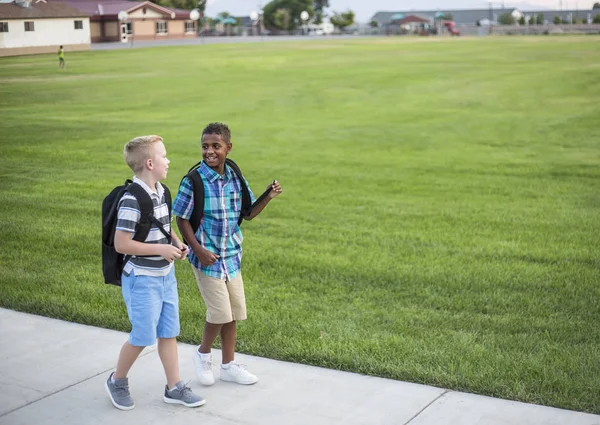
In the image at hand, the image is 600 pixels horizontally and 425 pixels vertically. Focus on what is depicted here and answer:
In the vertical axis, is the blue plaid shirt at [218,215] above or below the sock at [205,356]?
above

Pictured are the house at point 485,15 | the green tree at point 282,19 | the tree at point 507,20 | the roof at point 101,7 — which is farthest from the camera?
the tree at point 507,20

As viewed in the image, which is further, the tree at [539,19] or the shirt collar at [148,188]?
the tree at [539,19]

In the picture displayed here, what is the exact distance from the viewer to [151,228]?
4.73 m

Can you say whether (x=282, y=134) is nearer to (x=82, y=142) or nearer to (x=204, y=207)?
(x=82, y=142)

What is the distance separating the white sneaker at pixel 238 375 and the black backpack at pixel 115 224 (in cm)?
87

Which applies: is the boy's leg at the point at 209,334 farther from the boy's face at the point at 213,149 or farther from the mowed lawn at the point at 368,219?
the boy's face at the point at 213,149

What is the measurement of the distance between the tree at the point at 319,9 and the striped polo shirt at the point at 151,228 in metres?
100

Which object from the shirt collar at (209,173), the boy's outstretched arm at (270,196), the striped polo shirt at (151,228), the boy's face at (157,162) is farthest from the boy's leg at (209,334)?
the boy's face at (157,162)

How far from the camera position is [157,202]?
4.79 m

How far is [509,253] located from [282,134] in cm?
1070

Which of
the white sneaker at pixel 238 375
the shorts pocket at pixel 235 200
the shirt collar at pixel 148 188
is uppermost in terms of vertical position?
the shirt collar at pixel 148 188

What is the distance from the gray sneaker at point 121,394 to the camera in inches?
191

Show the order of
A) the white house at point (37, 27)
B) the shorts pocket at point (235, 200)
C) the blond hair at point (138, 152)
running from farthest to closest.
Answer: the white house at point (37, 27) → the shorts pocket at point (235, 200) → the blond hair at point (138, 152)

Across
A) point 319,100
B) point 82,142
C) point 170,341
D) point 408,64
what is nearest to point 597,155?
point 82,142
